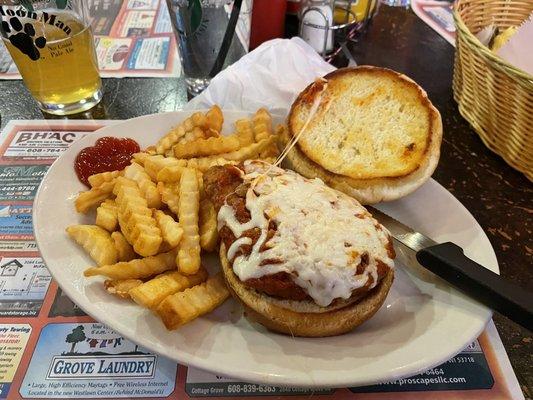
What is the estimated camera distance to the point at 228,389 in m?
1.01

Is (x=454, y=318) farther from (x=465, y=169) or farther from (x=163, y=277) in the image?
(x=465, y=169)

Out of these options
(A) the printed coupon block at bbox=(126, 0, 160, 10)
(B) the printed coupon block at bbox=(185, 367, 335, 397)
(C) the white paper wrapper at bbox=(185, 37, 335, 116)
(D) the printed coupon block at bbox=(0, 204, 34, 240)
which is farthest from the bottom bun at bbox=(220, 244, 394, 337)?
(A) the printed coupon block at bbox=(126, 0, 160, 10)

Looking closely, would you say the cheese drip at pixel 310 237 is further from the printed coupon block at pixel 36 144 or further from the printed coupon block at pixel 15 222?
the printed coupon block at pixel 36 144

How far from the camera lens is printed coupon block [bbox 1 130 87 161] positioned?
1632mm

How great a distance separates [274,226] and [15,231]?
2.65ft

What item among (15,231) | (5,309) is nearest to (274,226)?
(5,309)

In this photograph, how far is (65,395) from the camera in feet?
3.24

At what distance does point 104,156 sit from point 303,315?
2.53ft

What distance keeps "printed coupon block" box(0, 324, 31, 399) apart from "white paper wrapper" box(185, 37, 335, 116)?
916 mm

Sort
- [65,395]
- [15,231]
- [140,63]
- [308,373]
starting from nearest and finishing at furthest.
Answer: [308,373] → [65,395] → [15,231] → [140,63]

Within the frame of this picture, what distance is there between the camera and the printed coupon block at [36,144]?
1.63 metres

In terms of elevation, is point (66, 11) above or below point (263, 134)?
above

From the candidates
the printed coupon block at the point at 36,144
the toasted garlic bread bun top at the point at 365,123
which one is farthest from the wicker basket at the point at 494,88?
the printed coupon block at the point at 36,144

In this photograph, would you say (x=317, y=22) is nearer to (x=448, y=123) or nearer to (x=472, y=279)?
(x=448, y=123)
